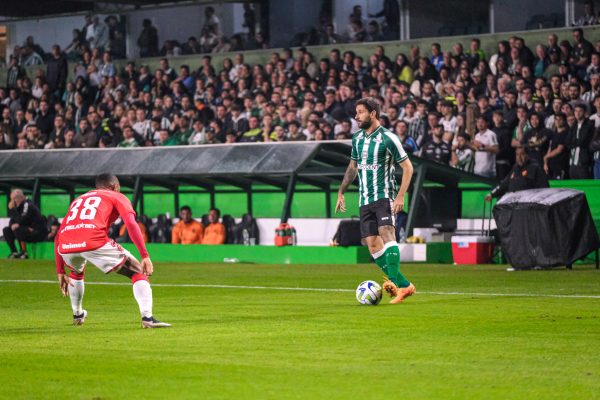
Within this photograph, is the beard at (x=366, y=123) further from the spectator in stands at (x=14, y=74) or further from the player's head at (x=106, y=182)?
the spectator in stands at (x=14, y=74)

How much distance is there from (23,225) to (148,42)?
438 inches

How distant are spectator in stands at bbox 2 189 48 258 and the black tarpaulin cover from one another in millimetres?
12343

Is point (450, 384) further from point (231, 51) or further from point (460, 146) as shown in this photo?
point (231, 51)

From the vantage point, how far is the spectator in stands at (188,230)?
2953 cm

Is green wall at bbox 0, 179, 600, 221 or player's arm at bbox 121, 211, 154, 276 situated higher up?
player's arm at bbox 121, 211, 154, 276

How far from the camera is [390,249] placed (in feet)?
48.6

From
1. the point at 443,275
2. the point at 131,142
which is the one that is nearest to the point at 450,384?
the point at 443,275

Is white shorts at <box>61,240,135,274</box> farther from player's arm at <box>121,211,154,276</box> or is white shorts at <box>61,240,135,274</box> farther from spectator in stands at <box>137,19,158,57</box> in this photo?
spectator in stands at <box>137,19,158,57</box>

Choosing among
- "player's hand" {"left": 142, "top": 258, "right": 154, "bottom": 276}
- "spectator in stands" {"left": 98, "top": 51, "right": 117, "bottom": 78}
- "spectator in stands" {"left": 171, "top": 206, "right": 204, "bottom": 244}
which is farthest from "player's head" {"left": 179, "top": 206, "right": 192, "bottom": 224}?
"player's hand" {"left": 142, "top": 258, "right": 154, "bottom": 276}

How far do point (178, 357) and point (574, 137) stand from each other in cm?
1661

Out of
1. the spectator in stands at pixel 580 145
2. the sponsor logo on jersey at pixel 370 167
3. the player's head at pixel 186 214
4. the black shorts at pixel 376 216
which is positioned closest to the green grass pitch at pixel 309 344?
the black shorts at pixel 376 216

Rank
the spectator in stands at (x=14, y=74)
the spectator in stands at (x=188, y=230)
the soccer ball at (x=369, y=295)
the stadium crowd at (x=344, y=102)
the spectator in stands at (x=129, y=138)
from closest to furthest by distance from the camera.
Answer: the soccer ball at (x=369, y=295)
the stadium crowd at (x=344, y=102)
the spectator in stands at (x=188, y=230)
the spectator in stands at (x=129, y=138)
the spectator in stands at (x=14, y=74)

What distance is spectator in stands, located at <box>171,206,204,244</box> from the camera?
29531 millimetres

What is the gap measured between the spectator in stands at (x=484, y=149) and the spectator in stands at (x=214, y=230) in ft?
19.5
